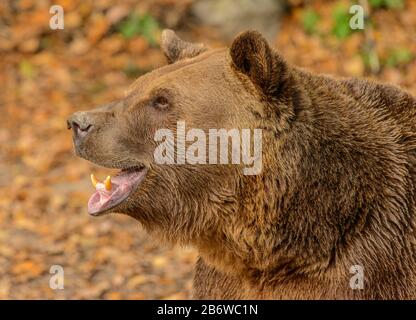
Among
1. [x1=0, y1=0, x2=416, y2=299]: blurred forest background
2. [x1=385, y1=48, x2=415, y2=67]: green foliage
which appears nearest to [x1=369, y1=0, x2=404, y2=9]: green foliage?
[x1=0, y1=0, x2=416, y2=299]: blurred forest background

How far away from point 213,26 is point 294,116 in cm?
850

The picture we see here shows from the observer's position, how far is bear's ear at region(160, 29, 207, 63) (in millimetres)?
5793

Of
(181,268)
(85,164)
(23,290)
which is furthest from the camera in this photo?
(85,164)

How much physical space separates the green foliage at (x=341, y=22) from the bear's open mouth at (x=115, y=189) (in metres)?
8.44

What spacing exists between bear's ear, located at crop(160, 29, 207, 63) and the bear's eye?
0.60 meters

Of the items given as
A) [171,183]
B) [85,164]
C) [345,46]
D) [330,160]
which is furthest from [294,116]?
[345,46]

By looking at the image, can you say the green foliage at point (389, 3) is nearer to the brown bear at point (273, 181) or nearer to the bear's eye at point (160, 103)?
the brown bear at point (273, 181)

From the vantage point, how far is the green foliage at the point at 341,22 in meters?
13.1

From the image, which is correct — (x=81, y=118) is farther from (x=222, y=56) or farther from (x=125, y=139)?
(x=222, y=56)

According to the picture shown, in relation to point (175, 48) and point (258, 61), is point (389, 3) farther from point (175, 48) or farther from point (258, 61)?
point (258, 61)

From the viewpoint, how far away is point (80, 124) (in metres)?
5.18

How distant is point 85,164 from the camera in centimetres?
1074

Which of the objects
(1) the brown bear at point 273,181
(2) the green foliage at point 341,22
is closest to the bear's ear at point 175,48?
(1) the brown bear at point 273,181

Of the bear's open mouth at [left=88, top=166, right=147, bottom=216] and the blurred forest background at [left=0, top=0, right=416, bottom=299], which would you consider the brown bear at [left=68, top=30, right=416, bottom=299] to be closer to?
the bear's open mouth at [left=88, top=166, right=147, bottom=216]
